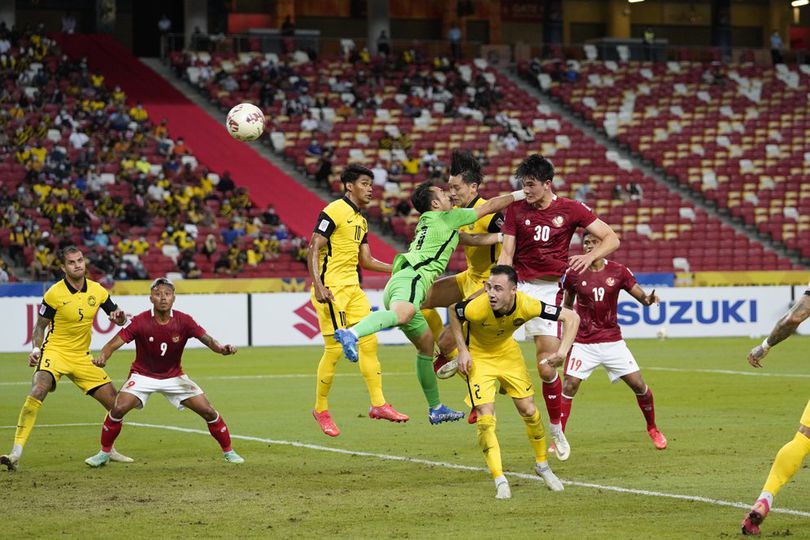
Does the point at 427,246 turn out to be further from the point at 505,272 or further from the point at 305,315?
the point at 305,315

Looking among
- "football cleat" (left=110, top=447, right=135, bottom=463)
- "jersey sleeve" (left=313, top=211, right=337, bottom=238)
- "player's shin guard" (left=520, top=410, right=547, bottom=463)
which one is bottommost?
"football cleat" (left=110, top=447, right=135, bottom=463)

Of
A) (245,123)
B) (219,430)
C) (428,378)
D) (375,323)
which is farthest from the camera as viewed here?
(245,123)

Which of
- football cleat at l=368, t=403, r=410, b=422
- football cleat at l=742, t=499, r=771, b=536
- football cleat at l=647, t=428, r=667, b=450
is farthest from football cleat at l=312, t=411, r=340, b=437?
football cleat at l=742, t=499, r=771, b=536

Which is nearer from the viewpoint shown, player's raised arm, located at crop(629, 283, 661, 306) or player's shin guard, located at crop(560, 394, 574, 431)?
player's shin guard, located at crop(560, 394, 574, 431)

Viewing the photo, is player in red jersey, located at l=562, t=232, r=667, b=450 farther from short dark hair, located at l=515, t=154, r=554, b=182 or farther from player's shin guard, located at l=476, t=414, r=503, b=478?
player's shin guard, located at l=476, t=414, r=503, b=478

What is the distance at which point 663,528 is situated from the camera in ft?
30.5

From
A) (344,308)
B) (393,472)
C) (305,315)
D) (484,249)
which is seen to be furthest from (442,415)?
(305,315)

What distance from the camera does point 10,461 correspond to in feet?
41.3

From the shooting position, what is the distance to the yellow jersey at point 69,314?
13344 mm

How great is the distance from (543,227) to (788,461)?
4289 millimetres

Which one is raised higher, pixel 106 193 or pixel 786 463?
pixel 106 193

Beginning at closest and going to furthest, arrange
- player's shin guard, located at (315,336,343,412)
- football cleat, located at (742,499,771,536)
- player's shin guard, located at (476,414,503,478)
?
1. football cleat, located at (742,499,771,536)
2. player's shin guard, located at (476,414,503,478)
3. player's shin guard, located at (315,336,343,412)

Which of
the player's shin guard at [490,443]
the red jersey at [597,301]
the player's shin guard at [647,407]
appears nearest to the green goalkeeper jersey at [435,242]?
the red jersey at [597,301]

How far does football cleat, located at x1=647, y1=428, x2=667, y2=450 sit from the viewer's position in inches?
533
